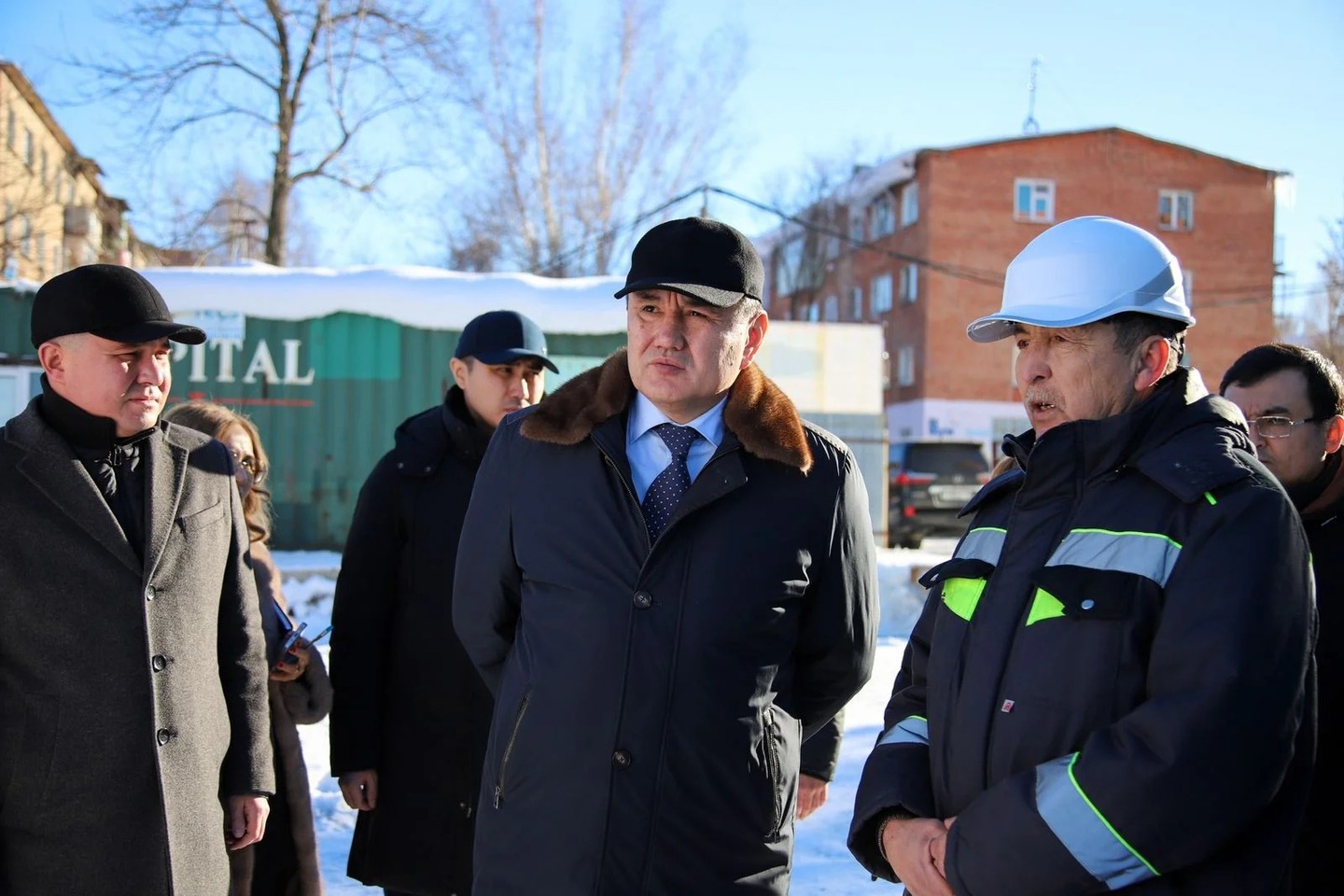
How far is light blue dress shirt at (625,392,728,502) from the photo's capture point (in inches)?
101

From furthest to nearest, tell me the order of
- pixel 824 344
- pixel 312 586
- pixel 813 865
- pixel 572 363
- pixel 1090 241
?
pixel 824 344 → pixel 572 363 → pixel 312 586 → pixel 813 865 → pixel 1090 241

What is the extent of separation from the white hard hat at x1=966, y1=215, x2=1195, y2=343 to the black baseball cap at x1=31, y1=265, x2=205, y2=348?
1973 mm

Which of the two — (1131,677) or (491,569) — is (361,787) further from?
(1131,677)

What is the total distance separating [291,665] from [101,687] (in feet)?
2.70

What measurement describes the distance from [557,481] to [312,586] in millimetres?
8172

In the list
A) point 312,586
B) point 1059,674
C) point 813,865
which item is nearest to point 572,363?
point 312,586

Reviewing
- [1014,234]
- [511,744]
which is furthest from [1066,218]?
[511,744]

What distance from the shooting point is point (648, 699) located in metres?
2.30

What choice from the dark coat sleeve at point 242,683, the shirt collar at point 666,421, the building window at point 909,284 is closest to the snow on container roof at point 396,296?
the dark coat sleeve at point 242,683

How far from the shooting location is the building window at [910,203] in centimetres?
3416

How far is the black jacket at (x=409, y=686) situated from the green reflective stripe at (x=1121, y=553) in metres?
2.01

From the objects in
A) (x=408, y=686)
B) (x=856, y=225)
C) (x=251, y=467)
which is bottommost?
(x=408, y=686)

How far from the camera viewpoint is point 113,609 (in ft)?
8.54

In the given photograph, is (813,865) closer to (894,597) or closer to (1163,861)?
(1163,861)
